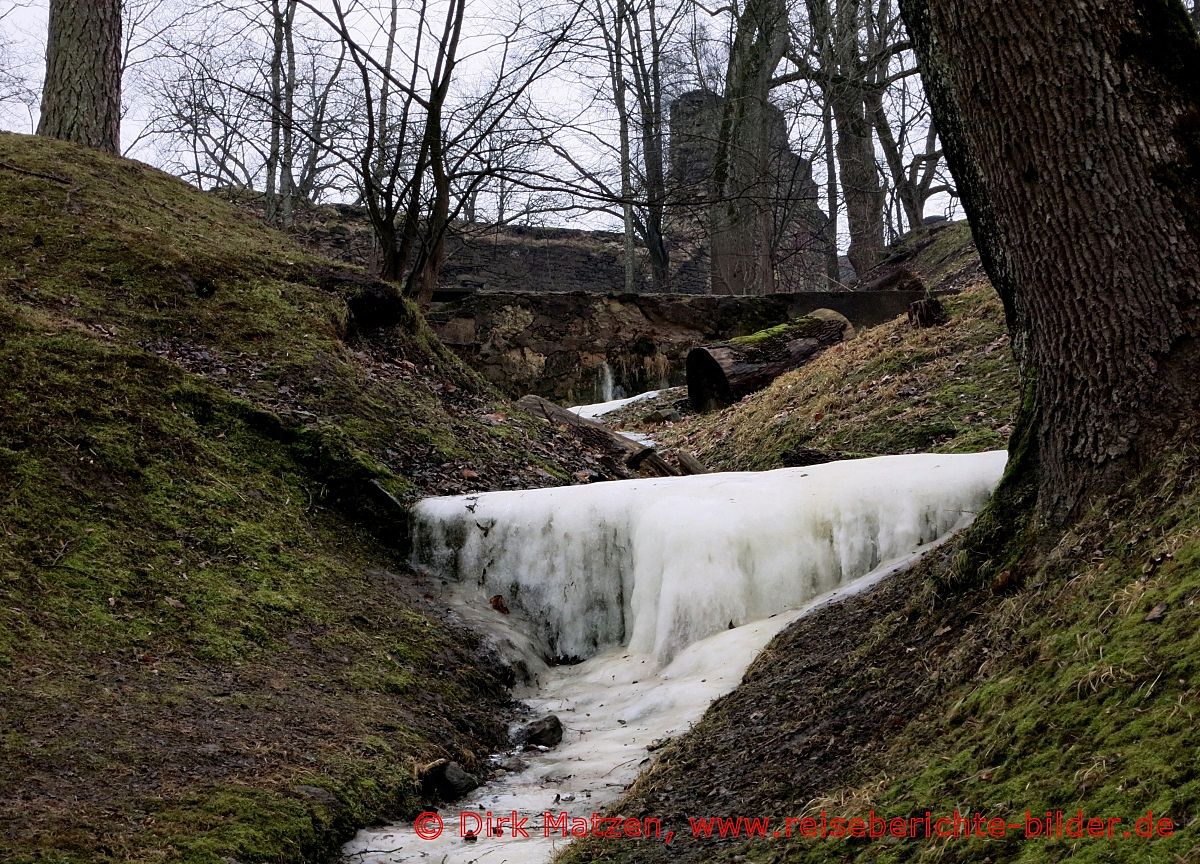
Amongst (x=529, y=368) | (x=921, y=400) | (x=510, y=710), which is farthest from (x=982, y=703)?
(x=529, y=368)

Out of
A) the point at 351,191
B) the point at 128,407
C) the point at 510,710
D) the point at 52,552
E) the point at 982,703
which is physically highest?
the point at 351,191

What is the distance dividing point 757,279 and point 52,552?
14.8 metres

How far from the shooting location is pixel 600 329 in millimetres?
14438

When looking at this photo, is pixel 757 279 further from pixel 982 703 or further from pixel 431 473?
pixel 982 703

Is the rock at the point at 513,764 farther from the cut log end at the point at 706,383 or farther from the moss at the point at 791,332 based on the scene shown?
the moss at the point at 791,332

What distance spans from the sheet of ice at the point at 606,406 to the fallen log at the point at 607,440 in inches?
169

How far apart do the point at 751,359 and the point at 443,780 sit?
8759 millimetres

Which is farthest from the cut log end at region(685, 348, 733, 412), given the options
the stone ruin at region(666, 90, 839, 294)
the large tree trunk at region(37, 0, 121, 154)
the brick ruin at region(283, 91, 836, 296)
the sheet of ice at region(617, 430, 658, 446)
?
the large tree trunk at region(37, 0, 121, 154)

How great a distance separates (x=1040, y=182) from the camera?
10.2 feet

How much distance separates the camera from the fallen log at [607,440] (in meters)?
8.07

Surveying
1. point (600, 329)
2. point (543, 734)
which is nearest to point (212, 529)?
point (543, 734)

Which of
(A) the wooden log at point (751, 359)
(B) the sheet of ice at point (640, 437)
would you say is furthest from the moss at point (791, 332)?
(B) the sheet of ice at point (640, 437)

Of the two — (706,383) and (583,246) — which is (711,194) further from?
(583,246)

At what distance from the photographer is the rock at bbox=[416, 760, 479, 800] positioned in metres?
3.76
